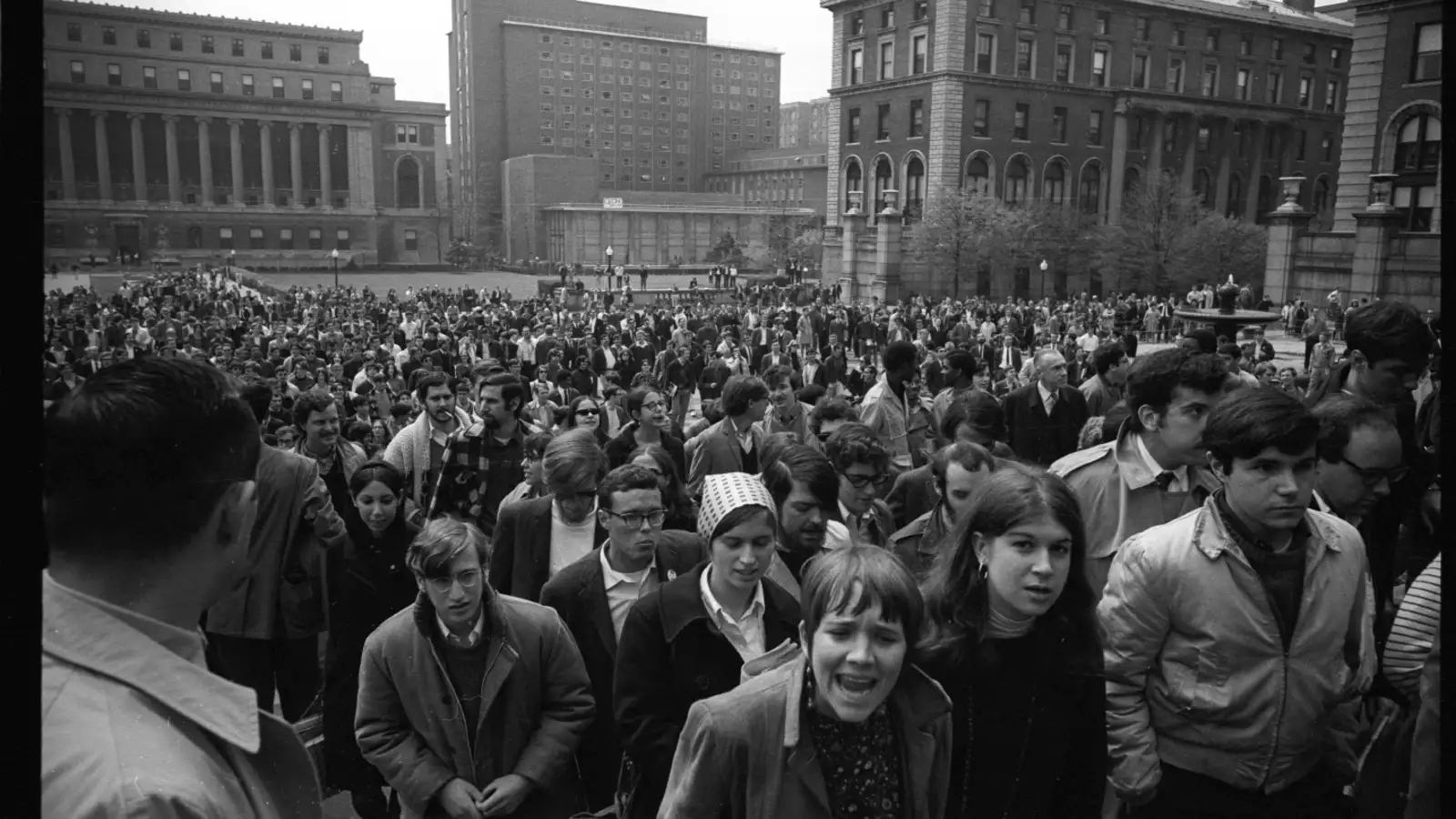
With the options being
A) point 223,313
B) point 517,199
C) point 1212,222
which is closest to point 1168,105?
point 1212,222

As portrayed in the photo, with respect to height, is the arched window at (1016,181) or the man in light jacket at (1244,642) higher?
the arched window at (1016,181)

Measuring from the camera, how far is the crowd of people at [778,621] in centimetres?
153

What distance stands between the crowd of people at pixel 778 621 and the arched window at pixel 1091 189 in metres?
61.1

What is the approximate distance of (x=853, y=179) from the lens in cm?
6384

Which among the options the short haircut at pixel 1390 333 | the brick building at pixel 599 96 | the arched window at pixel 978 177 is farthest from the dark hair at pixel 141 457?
the brick building at pixel 599 96

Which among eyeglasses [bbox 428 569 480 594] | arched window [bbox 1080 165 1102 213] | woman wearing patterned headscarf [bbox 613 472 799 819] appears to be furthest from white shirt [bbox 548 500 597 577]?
arched window [bbox 1080 165 1102 213]

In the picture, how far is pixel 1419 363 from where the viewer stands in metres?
5.24

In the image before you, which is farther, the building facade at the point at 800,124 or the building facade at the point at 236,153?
the building facade at the point at 800,124

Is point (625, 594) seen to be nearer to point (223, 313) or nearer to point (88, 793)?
point (88, 793)

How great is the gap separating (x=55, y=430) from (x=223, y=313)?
37.8 metres

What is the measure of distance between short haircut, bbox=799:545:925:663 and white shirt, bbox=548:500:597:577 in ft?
9.06

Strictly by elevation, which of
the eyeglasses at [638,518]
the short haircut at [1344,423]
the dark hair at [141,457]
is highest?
the dark hair at [141,457]

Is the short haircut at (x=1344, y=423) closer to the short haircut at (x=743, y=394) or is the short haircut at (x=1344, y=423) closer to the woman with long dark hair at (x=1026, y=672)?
the woman with long dark hair at (x=1026, y=672)

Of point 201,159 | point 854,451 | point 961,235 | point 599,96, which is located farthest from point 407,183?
point 854,451
